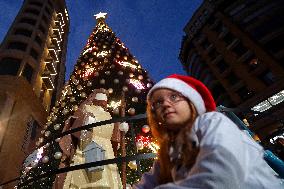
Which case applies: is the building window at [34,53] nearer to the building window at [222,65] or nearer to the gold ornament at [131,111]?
the gold ornament at [131,111]

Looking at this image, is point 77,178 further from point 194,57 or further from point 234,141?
point 194,57

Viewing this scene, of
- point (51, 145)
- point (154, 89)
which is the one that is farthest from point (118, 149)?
point (154, 89)

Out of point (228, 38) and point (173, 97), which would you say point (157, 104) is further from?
point (228, 38)

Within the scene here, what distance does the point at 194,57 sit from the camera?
44.0 m

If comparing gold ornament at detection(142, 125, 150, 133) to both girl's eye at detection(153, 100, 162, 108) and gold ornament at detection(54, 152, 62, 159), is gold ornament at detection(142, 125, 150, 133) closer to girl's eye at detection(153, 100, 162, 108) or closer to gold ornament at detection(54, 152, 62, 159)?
gold ornament at detection(54, 152, 62, 159)

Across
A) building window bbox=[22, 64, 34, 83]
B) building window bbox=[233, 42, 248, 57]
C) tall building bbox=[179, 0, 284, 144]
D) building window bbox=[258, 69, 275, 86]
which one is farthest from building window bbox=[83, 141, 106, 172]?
building window bbox=[233, 42, 248, 57]

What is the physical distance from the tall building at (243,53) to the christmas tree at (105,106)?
781 inches

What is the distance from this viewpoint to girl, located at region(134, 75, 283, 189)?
1527 millimetres

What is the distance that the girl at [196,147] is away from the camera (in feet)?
5.01

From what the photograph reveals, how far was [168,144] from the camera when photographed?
2.30 m

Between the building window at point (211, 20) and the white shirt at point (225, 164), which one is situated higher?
the building window at point (211, 20)

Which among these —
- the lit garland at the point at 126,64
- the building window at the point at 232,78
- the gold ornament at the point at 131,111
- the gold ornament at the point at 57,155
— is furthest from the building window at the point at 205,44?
the gold ornament at the point at 57,155

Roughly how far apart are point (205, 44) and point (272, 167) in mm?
41870

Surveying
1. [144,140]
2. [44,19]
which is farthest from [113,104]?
[44,19]
